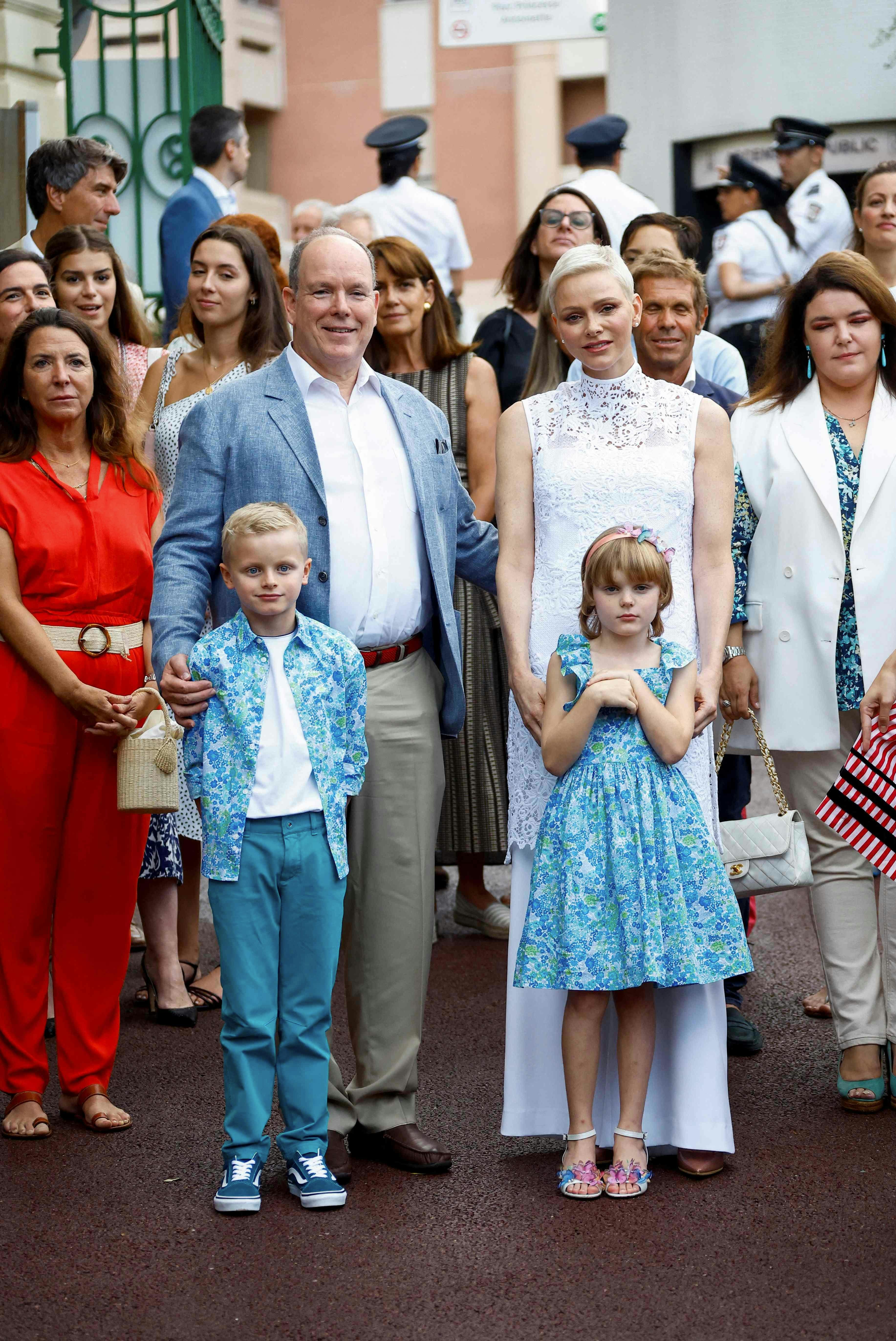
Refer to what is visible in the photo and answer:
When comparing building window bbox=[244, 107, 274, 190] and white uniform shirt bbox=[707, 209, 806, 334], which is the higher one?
building window bbox=[244, 107, 274, 190]

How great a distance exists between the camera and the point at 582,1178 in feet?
13.3

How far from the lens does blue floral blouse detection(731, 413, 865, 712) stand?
4730 mm

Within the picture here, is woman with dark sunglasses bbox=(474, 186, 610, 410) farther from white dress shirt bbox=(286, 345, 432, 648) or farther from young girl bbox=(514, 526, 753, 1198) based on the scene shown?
young girl bbox=(514, 526, 753, 1198)

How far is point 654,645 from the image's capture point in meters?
4.13

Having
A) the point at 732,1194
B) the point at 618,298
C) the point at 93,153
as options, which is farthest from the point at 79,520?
the point at 93,153

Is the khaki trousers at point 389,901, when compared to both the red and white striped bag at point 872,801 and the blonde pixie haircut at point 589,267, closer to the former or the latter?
the blonde pixie haircut at point 589,267

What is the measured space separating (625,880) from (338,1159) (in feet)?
3.11

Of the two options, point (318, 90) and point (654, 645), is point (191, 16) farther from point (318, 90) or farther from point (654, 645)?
point (318, 90)

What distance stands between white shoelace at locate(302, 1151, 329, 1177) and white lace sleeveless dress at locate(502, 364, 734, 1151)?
0.48 metres

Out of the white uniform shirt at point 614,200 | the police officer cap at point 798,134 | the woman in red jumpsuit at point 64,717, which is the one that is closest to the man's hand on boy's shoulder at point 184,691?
the woman in red jumpsuit at point 64,717

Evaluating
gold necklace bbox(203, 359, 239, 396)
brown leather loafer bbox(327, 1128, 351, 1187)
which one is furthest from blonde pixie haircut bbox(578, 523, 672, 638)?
gold necklace bbox(203, 359, 239, 396)

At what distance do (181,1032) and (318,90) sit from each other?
90.7 ft

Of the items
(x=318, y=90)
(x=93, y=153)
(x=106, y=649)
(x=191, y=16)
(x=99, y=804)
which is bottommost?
(x=99, y=804)

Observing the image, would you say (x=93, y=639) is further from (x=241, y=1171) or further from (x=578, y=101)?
(x=578, y=101)
